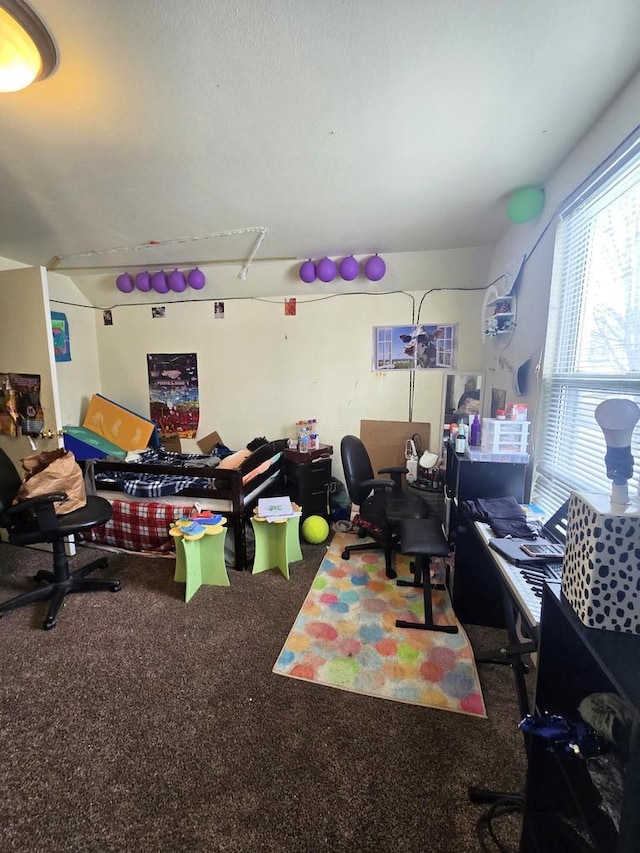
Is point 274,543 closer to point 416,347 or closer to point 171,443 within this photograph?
point 171,443

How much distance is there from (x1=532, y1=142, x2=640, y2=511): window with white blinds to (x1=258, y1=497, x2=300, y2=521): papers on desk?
5.04ft

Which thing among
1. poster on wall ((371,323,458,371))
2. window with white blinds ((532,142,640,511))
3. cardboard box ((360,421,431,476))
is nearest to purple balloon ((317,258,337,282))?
poster on wall ((371,323,458,371))

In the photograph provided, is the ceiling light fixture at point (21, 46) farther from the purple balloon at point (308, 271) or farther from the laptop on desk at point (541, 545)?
the laptop on desk at point (541, 545)

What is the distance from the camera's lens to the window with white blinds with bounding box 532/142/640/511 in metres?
1.32

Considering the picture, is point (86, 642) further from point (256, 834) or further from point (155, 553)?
point (256, 834)

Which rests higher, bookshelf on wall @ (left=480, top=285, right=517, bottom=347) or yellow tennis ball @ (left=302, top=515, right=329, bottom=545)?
bookshelf on wall @ (left=480, top=285, right=517, bottom=347)

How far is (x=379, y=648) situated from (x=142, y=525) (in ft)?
6.23

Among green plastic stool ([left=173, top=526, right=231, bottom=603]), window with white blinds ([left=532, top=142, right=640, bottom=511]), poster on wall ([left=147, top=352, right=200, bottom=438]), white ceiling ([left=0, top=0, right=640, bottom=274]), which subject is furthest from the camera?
poster on wall ([left=147, top=352, right=200, bottom=438])

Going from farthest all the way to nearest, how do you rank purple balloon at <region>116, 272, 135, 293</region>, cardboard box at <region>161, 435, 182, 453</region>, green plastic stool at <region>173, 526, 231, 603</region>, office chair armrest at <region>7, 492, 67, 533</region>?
cardboard box at <region>161, 435, 182, 453</region> → purple balloon at <region>116, 272, 135, 293</region> → green plastic stool at <region>173, 526, 231, 603</region> → office chair armrest at <region>7, 492, 67, 533</region>

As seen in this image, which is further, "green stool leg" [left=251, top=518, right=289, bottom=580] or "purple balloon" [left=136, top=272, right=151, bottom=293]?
"purple balloon" [left=136, top=272, right=151, bottom=293]

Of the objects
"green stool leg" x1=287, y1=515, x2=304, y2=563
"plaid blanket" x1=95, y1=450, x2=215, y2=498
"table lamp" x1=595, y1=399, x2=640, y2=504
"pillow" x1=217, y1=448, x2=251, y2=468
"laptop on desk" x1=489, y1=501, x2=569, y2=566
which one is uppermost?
"table lamp" x1=595, y1=399, x2=640, y2=504

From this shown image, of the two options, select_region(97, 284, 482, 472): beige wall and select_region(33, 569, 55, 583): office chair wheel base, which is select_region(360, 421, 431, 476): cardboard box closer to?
select_region(97, 284, 482, 472): beige wall

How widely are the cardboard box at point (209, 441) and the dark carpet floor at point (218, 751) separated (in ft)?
6.53

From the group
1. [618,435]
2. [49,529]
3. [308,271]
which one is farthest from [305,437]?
[618,435]
